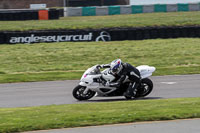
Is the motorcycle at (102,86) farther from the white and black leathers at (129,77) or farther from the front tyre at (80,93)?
the white and black leathers at (129,77)

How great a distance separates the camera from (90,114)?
34.4ft

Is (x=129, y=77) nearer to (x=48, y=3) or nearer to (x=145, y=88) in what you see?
(x=145, y=88)

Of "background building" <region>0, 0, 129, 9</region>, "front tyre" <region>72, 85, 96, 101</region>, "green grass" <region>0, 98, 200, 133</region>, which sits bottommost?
"front tyre" <region>72, 85, 96, 101</region>

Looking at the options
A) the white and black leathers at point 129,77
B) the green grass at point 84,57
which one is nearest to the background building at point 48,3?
the green grass at point 84,57

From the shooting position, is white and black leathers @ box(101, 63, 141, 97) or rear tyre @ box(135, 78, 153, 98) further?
rear tyre @ box(135, 78, 153, 98)

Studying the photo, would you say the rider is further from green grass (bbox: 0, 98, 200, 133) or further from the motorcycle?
green grass (bbox: 0, 98, 200, 133)

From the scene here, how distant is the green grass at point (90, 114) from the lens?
9648mm

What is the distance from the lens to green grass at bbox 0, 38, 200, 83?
21003mm

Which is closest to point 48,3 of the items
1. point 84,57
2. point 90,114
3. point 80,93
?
point 84,57

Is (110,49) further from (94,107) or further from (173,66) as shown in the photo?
(94,107)

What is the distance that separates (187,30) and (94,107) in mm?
20151

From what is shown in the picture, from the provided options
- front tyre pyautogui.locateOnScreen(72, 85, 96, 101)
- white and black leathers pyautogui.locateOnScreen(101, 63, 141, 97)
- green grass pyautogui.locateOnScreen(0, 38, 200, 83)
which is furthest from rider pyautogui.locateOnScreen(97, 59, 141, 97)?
green grass pyautogui.locateOnScreen(0, 38, 200, 83)

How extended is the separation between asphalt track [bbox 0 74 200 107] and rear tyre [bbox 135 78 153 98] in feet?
0.73

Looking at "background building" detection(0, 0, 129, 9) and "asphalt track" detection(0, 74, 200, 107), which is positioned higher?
"background building" detection(0, 0, 129, 9)
